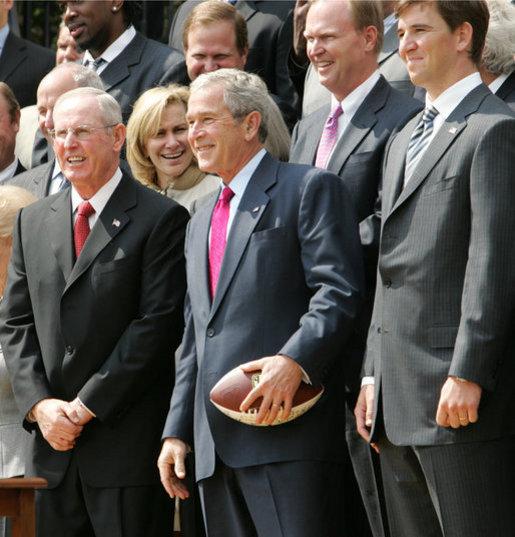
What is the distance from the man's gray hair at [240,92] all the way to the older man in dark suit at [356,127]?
344 millimetres

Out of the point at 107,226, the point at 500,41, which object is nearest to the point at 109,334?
the point at 107,226

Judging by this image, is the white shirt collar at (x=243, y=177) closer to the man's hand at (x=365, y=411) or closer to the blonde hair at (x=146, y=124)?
the man's hand at (x=365, y=411)

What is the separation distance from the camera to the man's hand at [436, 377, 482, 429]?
13.4ft

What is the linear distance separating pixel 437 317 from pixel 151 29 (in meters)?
5.92

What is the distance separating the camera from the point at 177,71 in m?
7.05

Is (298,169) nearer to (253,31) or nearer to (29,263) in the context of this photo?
(29,263)

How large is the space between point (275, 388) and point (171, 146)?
6.21ft

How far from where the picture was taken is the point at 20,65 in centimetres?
824

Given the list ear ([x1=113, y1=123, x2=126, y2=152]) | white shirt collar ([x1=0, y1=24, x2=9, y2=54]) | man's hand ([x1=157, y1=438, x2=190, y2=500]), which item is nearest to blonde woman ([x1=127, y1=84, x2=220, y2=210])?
ear ([x1=113, y1=123, x2=126, y2=152])

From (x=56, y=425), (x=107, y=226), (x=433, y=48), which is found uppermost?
(x=433, y=48)

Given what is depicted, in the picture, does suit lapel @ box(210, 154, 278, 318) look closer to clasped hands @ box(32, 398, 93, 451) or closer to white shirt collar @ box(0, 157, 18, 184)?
clasped hands @ box(32, 398, 93, 451)

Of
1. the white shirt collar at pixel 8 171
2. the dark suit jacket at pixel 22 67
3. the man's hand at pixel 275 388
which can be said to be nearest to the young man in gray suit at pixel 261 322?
the man's hand at pixel 275 388

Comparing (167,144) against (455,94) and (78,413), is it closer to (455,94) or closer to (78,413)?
(78,413)

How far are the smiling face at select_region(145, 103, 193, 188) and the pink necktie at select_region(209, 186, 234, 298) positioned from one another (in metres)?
1.08
